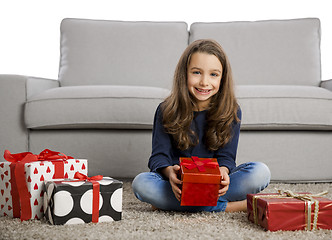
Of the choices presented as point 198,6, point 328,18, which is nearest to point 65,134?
point 198,6

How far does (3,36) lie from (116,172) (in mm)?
1626

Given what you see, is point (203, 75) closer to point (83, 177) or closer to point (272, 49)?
point (83, 177)

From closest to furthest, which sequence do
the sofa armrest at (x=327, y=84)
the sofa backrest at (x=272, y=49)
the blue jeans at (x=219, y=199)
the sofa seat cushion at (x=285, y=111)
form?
the blue jeans at (x=219, y=199)
the sofa seat cushion at (x=285, y=111)
the sofa armrest at (x=327, y=84)
the sofa backrest at (x=272, y=49)

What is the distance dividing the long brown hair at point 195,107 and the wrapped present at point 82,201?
33cm

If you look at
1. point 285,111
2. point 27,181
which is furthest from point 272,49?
point 27,181

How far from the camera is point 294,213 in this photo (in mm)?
1039

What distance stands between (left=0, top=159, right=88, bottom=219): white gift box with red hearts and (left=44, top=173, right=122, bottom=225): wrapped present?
43mm

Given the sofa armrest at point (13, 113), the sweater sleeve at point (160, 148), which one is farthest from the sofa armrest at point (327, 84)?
the sofa armrest at point (13, 113)

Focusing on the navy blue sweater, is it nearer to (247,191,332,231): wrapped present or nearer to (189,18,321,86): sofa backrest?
(247,191,332,231): wrapped present

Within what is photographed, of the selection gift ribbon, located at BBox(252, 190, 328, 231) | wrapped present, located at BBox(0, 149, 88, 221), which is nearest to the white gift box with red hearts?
wrapped present, located at BBox(0, 149, 88, 221)

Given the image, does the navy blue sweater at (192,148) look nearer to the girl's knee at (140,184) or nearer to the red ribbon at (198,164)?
the girl's knee at (140,184)

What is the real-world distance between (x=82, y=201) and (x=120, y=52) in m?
1.41

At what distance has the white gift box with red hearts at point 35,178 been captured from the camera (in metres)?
1.16

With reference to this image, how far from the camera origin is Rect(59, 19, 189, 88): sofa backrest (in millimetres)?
2324
